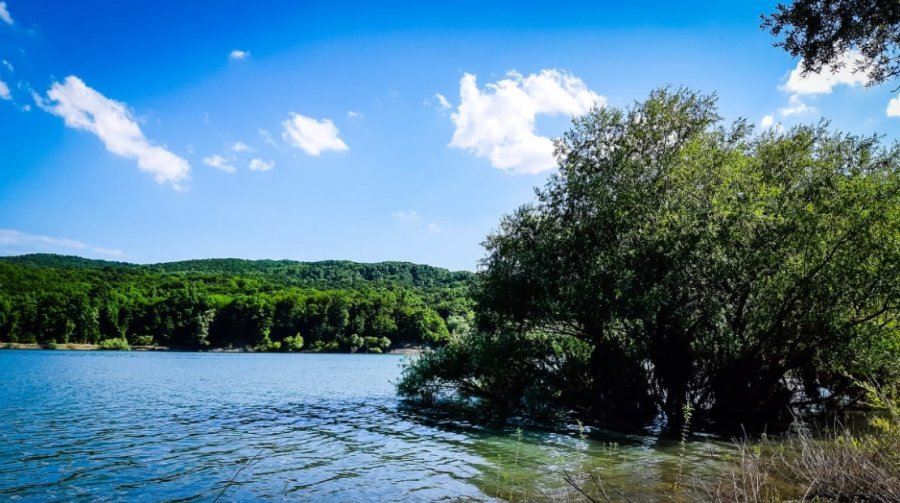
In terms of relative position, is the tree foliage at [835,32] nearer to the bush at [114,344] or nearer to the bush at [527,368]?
the bush at [527,368]

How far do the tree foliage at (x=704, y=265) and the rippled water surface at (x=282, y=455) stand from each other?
5.25 m

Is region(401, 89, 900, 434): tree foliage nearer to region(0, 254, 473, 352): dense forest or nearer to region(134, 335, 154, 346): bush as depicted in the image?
region(0, 254, 473, 352): dense forest

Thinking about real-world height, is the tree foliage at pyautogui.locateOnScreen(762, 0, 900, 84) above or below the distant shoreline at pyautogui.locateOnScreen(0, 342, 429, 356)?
above

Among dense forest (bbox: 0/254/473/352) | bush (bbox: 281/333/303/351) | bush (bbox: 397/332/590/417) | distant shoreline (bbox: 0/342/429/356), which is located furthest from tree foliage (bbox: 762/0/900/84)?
bush (bbox: 281/333/303/351)

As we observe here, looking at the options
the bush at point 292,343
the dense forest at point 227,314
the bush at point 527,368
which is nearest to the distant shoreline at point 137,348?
the dense forest at point 227,314

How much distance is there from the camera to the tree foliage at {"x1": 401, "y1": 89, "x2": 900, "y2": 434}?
2050 cm

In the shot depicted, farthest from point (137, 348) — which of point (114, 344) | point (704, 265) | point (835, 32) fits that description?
point (835, 32)

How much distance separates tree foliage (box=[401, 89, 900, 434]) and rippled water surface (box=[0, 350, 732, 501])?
17.2 ft

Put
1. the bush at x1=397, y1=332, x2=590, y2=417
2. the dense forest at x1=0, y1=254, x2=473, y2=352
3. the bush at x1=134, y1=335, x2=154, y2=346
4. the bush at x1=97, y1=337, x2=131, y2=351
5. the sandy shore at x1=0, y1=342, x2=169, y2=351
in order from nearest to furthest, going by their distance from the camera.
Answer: the bush at x1=397, y1=332, x2=590, y2=417
the sandy shore at x1=0, y1=342, x2=169, y2=351
the bush at x1=97, y1=337, x2=131, y2=351
the dense forest at x1=0, y1=254, x2=473, y2=352
the bush at x1=134, y1=335, x2=154, y2=346

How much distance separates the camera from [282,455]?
1794 cm

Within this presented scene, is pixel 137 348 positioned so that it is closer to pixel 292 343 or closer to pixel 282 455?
pixel 292 343

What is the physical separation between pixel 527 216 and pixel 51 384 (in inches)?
1633

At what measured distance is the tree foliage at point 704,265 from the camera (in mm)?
20500

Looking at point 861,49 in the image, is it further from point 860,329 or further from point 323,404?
point 323,404
